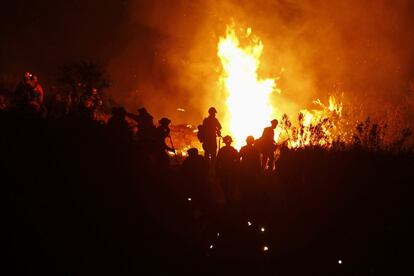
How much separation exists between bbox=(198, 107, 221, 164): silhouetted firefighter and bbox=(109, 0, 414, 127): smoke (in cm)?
1020

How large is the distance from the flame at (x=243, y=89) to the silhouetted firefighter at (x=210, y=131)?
4830 millimetres

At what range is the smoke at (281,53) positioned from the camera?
70.4 ft

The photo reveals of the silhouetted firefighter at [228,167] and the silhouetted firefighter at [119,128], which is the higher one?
the silhouetted firefighter at [119,128]

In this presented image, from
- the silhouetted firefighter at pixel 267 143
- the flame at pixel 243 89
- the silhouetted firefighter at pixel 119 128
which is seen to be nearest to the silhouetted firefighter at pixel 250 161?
the silhouetted firefighter at pixel 267 143

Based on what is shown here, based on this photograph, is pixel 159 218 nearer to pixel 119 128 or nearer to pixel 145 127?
pixel 119 128

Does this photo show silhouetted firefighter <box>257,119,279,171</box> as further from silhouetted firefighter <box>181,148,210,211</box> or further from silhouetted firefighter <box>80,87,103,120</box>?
silhouetted firefighter <box>80,87,103,120</box>

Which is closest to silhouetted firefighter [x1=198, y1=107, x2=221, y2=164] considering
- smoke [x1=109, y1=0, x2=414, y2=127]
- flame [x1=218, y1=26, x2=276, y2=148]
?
flame [x1=218, y1=26, x2=276, y2=148]

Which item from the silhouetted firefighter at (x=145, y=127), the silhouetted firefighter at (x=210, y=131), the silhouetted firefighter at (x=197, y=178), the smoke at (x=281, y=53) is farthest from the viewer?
the smoke at (x=281, y=53)

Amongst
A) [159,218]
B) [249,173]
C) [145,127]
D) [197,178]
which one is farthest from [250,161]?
[159,218]

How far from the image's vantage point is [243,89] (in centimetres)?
1727

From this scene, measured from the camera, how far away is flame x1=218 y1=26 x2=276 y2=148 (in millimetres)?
16312

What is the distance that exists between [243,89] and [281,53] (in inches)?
207

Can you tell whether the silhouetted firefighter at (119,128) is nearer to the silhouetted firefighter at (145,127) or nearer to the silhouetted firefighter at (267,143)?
the silhouetted firefighter at (145,127)

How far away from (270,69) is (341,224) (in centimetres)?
1445
